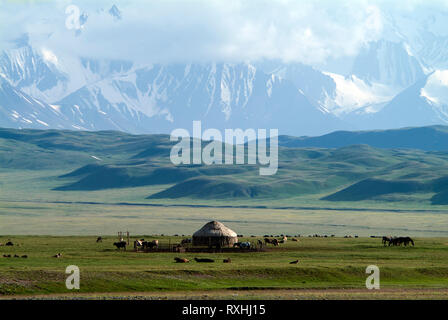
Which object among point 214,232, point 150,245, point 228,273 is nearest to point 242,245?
point 214,232

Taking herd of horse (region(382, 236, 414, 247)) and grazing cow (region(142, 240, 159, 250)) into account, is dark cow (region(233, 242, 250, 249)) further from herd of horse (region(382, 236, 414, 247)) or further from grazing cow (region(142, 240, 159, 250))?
herd of horse (region(382, 236, 414, 247))

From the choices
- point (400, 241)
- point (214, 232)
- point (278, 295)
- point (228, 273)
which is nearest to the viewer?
point (278, 295)

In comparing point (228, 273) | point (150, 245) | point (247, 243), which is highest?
point (247, 243)

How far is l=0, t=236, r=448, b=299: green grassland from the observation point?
162 feet

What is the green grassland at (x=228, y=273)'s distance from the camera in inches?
1944

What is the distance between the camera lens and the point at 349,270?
5978 centimetres

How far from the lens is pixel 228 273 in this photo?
5666 centimetres

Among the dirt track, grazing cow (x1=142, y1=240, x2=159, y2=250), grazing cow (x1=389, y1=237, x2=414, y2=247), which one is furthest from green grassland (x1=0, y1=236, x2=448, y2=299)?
grazing cow (x1=389, y1=237, x2=414, y2=247)

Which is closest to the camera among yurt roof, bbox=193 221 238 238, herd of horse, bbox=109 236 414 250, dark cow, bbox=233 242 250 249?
herd of horse, bbox=109 236 414 250

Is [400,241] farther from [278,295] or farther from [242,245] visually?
[278,295]

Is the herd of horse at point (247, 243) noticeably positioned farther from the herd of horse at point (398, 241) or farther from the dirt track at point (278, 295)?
the dirt track at point (278, 295)
